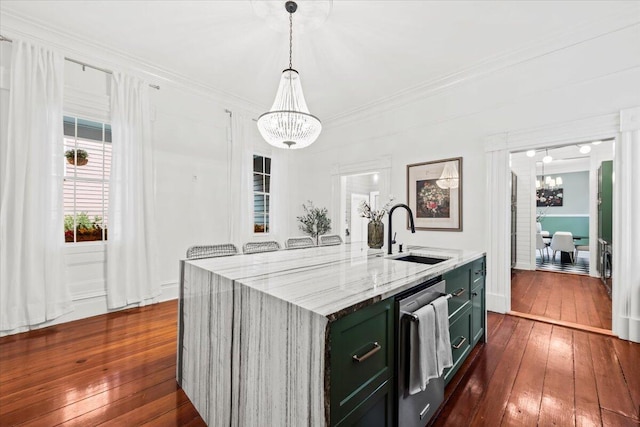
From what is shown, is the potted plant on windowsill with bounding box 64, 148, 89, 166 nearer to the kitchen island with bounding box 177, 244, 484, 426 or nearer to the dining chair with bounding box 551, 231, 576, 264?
the kitchen island with bounding box 177, 244, 484, 426

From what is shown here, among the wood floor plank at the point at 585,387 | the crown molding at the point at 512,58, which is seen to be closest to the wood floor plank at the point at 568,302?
the wood floor plank at the point at 585,387

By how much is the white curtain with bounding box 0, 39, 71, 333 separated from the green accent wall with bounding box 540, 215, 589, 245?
1228 centimetres

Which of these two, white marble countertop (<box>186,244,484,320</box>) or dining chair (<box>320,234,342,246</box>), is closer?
white marble countertop (<box>186,244,484,320</box>)

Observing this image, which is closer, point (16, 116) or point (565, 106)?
point (16, 116)

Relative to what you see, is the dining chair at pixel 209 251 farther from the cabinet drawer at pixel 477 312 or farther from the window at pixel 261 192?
the window at pixel 261 192

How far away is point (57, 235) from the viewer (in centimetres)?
298

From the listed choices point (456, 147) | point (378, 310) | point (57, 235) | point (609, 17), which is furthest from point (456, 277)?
point (57, 235)

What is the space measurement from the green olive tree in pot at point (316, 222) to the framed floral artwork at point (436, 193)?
1.67m

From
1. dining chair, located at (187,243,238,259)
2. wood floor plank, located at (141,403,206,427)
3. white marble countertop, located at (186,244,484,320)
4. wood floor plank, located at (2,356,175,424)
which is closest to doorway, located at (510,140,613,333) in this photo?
white marble countertop, located at (186,244,484,320)

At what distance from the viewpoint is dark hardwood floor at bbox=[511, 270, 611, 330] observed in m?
3.17

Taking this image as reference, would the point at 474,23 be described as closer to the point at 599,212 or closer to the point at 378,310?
the point at 378,310

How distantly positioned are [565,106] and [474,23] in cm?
135

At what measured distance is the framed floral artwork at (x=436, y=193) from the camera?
12.5 feet

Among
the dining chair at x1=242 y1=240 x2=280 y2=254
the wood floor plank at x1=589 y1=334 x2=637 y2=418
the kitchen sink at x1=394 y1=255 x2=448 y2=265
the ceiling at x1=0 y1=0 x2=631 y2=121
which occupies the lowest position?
the wood floor plank at x1=589 y1=334 x2=637 y2=418
